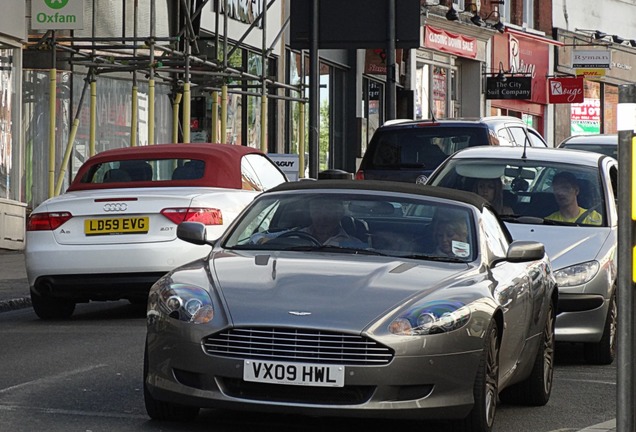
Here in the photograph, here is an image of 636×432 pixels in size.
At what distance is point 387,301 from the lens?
7.48 meters

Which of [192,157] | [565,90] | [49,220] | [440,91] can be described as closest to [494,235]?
[49,220]

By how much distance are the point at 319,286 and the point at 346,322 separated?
379 mm

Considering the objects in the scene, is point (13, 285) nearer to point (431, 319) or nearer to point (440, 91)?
point (431, 319)

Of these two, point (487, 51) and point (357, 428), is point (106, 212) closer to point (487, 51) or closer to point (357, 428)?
point (357, 428)

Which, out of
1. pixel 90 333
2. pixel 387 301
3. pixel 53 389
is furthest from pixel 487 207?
pixel 90 333

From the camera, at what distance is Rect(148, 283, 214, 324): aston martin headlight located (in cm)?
750

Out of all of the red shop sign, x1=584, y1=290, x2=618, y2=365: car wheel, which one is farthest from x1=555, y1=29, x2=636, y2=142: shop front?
x1=584, y1=290, x2=618, y2=365: car wheel

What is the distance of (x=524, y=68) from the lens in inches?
1961

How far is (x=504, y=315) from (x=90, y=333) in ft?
17.6

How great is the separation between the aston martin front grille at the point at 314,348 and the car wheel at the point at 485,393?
1.71 feet

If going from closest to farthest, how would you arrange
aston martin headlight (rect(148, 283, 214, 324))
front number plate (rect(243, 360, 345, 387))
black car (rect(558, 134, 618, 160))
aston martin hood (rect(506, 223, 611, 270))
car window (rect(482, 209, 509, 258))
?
front number plate (rect(243, 360, 345, 387))
aston martin headlight (rect(148, 283, 214, 324))
car window (rect(482, 209, 509, 258))
aston martin hood (rect(506, 223, 611, 270))
black car (rect(558, 134, 618, 160))

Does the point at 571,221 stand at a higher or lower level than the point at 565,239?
higher

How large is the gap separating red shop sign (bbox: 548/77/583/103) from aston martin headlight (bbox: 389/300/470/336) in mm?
41496

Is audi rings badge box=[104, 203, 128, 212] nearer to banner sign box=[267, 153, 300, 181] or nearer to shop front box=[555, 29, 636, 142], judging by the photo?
banner sign box=[267, 153, 300, 181]
